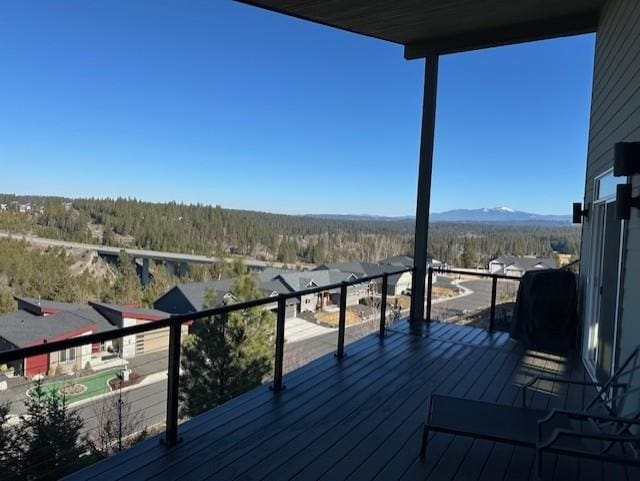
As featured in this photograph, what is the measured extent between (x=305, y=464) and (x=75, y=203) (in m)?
52.6

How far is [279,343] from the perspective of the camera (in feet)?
12.1

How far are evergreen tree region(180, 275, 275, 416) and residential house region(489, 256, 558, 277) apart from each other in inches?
182

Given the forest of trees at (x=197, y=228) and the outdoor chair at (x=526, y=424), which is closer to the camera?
the outdoor chair at (x=526, y=424)

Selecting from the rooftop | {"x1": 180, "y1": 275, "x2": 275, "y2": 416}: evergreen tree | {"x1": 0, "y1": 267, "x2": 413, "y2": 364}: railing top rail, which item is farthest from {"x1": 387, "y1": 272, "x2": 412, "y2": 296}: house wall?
the rooftop

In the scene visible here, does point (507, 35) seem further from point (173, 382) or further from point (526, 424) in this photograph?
point (173, 382)

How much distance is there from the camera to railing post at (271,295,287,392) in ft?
11.8

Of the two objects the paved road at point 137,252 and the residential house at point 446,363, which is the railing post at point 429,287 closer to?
the residential house at point 446,363

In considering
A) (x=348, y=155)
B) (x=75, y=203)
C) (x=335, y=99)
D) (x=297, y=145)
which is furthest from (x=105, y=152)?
(x=335, y=99)

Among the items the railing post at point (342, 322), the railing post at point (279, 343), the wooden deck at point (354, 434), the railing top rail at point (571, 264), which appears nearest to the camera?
the wooden deck at point (354, 434)

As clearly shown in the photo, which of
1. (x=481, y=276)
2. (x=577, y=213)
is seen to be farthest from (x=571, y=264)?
(x=481, y=276)

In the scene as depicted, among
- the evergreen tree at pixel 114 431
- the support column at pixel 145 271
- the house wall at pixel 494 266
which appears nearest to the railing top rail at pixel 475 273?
the house wall at pixel 494 266

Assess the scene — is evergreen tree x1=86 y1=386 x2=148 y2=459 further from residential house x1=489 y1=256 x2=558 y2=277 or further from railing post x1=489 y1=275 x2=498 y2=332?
residential house x1=489 y1=256 x2=558 y2=277

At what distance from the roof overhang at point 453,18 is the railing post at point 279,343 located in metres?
3.23

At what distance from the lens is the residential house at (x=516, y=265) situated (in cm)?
630
